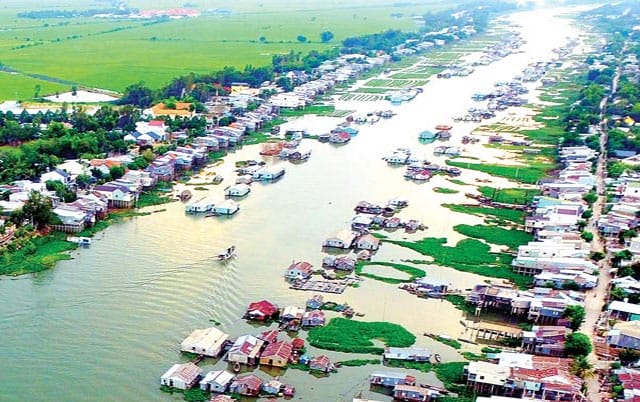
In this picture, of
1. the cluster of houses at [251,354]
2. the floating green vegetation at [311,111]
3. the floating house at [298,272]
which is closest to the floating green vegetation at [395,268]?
the floating house at [298,272]

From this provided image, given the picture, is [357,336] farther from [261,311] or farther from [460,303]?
[460,303]

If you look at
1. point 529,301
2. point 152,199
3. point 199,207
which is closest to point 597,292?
point 529,301

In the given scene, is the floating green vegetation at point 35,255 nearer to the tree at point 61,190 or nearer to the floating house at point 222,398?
the tree at point 61,190

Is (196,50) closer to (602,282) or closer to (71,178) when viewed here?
(71,178)

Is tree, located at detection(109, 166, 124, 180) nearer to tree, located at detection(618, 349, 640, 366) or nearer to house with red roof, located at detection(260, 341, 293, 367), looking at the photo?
house with red roof, located at detection(260, 341, 293, 367)

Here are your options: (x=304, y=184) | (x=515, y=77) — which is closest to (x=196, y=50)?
(x=515, y=77)

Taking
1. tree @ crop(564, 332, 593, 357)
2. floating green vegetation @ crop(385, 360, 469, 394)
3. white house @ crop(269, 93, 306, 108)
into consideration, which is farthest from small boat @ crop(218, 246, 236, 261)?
white house @ crop(269, 93, 306, 108)
